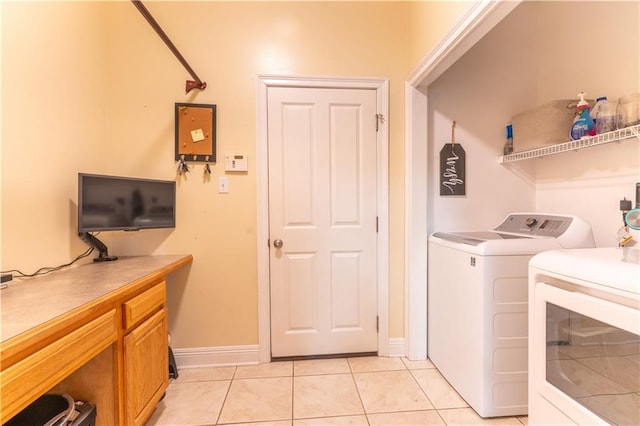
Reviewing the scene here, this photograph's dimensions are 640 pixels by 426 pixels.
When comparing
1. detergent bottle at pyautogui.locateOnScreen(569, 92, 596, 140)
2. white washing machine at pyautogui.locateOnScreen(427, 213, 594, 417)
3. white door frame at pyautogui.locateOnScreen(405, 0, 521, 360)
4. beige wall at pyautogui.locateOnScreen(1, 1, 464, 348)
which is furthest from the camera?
white door frame at pyautogui.locateOnScreen(405, 0, 521, 360)

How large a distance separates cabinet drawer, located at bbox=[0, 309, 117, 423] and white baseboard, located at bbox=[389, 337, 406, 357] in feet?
6.03

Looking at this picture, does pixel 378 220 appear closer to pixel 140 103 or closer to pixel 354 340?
pixel 354 340

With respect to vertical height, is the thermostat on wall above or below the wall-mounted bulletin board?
below

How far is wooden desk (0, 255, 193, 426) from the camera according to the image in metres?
0.73

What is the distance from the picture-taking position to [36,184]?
136 cm

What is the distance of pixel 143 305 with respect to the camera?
1297mm

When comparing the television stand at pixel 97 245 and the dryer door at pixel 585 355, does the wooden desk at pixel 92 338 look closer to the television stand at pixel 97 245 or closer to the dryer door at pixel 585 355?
the television stand at pixel 97 245

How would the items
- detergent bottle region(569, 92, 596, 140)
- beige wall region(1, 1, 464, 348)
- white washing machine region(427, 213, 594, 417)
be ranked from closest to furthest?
white washing machine region(427, 213, 594, 417)
detergent bottle region(569, 92, 596, 140)
beige wall region(1, 1, 464, 348)

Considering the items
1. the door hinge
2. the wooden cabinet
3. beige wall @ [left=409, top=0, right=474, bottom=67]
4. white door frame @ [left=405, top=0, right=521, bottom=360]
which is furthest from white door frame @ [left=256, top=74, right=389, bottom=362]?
the wooden cabinet

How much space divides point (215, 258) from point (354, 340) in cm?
127

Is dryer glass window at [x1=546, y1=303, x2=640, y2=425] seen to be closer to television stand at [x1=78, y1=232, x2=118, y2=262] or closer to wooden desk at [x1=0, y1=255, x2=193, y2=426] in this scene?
wooden desk at [x1=0, y1=255, x2=193, y2=426]

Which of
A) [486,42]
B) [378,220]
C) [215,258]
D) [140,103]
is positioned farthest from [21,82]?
[486,42]

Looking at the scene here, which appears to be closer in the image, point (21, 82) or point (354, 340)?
point (21, 82)

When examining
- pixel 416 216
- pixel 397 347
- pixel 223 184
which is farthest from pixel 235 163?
pixel 397 347
